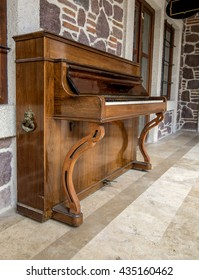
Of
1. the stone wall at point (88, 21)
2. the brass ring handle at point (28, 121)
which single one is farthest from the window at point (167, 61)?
the brass ring handle at point (28, 121)

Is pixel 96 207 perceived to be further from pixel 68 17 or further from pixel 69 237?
pixel 68 17

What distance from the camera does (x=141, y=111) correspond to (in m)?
2.29

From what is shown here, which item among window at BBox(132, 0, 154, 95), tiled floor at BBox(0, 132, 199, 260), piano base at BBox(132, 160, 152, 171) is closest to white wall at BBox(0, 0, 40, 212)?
tiled floor at BBox(0, 132, 199, 260)

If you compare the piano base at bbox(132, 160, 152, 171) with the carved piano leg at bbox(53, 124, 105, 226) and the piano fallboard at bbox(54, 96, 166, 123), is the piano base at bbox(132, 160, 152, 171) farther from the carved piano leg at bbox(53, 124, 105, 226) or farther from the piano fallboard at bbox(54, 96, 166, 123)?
the carved piano leg at bbox(53, 124, 105, 226)

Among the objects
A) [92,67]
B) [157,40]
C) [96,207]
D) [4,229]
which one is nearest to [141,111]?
[92,67]

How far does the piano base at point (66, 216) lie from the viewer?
1804 mm

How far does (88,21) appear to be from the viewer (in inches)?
106

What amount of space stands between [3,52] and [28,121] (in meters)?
0.54

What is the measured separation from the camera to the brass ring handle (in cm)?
182

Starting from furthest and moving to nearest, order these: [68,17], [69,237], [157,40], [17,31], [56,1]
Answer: [157,40] → [68,17] → [56,1] → [17,31] → [69,237]

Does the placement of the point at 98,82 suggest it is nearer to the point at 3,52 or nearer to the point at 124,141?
the point at 3,52

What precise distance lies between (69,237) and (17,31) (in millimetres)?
1479

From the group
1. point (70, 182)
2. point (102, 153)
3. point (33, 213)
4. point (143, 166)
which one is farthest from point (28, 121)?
point (143, 166)

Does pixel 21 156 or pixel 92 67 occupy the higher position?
pixel 92 67
